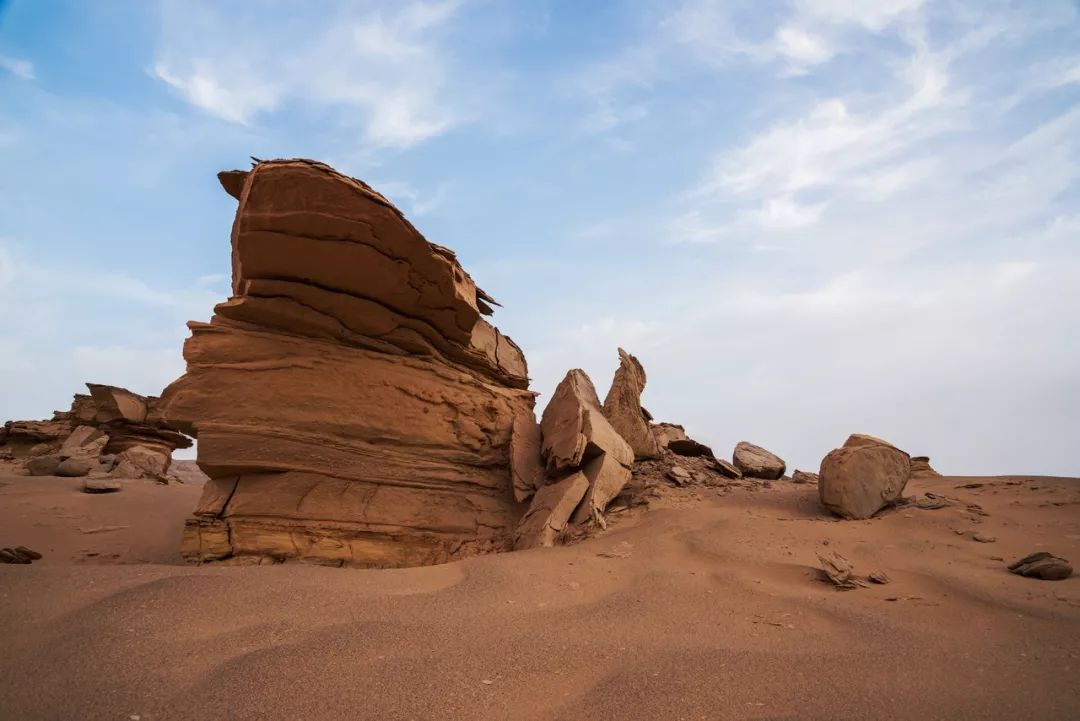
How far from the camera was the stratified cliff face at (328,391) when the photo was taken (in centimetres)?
497

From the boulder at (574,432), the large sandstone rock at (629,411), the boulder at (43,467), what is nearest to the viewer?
the boulder at (574,432)

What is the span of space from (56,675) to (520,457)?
181 inches

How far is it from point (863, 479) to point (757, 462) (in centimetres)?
251

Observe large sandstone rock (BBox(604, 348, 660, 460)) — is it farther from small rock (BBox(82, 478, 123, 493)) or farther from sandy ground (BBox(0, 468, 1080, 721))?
small rock (BBox(82, 478, 123, 493))

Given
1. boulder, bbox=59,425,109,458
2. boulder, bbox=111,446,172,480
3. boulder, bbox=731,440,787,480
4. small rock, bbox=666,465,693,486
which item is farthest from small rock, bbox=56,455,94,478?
boulder, bbox=731,440,787,480

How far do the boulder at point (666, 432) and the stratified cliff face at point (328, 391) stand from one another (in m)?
2.98

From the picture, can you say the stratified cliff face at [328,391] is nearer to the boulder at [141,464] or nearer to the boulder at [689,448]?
the boulder at [689,448]

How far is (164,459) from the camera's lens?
11.8 meters

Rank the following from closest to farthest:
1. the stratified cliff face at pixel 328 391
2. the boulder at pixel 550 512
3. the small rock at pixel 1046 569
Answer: the small rock at pixel 1046 569 < the stratified cliff face at pixel 328 391 < the boulder at pixel 550 512

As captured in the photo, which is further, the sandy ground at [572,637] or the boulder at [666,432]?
the boulder at [666,432]

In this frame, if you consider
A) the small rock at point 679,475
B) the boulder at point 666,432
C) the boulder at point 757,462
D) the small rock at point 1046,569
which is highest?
the boulder at point 666,432

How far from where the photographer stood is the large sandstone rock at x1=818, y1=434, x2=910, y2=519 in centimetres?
541

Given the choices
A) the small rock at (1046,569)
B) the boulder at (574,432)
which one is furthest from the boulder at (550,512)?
the small rock at (1046,569)

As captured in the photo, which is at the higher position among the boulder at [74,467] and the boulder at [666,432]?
the boulder at [666,432]
